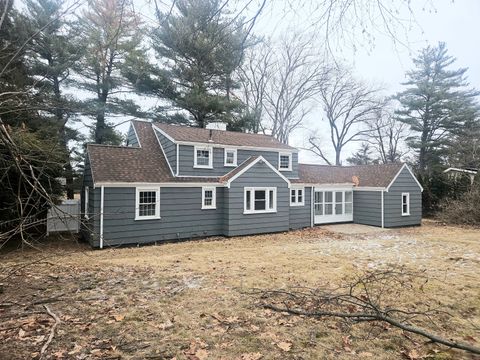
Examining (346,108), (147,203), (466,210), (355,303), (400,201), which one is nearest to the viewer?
(355,303)

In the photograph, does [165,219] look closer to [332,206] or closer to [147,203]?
[147,203]

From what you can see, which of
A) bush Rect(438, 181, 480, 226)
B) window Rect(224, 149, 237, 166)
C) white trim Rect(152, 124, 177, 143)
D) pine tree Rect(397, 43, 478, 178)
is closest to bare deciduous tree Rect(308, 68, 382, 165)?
pine tree Rect(397, 43, 478, 178)

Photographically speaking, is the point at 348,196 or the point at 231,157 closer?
the point at 231,157

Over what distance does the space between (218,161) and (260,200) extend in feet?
9.47

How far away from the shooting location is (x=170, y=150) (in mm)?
14562

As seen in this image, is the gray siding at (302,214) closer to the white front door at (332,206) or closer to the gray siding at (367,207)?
the white front door at (332,206)

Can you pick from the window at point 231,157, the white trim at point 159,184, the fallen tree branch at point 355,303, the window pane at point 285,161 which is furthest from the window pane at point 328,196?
the fallen tree branch at point 355,303

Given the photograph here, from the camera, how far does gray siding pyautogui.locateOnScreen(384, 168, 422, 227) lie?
703 inches

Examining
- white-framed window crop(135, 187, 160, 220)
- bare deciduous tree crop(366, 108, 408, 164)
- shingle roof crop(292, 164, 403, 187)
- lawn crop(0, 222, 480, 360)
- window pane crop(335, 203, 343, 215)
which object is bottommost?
lawn crop(0, 222, 480, 360)

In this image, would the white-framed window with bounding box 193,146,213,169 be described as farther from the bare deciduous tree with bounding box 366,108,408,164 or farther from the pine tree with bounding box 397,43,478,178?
the bare deciduous tree with bounding box 366,108,408,164

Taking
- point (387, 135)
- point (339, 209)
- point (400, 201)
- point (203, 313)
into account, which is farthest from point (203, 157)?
point (387, 135)

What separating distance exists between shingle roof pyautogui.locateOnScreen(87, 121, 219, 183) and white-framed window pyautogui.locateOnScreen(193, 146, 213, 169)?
722 millimetres

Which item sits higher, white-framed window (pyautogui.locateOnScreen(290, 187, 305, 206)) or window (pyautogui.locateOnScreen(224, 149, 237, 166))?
window (pyautogui.locateOnScreen(224, 149, 237, 166))

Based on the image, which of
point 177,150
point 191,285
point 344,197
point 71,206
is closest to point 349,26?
point 191,285
